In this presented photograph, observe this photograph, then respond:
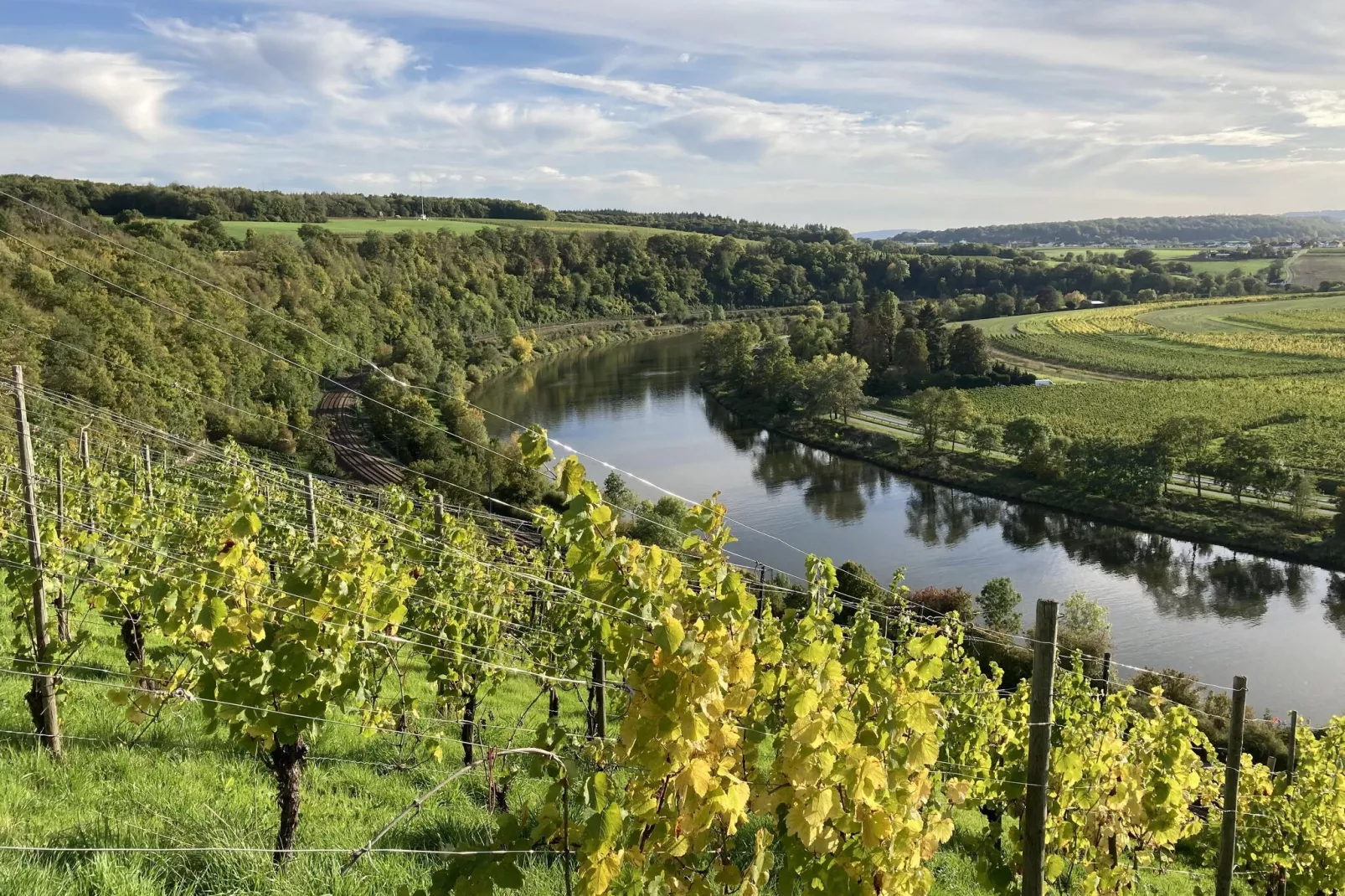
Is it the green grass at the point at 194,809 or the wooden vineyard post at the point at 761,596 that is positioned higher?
the green grass at the point at 194,809

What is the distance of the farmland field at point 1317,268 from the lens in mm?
83500

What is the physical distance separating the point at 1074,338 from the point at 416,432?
1898 inches

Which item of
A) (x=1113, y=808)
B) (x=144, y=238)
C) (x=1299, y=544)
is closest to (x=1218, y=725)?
(x=1113, y=808)

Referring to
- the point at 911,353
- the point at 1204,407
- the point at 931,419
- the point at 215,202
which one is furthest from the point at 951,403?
the point at 215,202

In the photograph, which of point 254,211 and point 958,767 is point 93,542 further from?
point 254,211

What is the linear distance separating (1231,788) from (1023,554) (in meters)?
20.9

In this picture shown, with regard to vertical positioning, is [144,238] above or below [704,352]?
above

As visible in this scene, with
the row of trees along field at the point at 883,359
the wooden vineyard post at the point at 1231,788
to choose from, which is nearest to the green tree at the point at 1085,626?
the wooden vineyard post at the point at 1231,788

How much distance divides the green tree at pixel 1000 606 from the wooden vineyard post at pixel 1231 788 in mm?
12397

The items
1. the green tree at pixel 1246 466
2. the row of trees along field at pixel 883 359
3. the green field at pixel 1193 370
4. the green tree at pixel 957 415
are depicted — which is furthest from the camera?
the row of trees along field at pixel 883 359

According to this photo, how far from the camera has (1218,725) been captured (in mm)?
13164

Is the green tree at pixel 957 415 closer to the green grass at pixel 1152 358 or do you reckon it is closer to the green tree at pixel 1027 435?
the green tree at pixel 1027 435

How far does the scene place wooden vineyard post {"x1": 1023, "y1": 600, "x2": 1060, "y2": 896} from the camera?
359cm

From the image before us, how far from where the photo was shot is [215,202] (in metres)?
62.8
